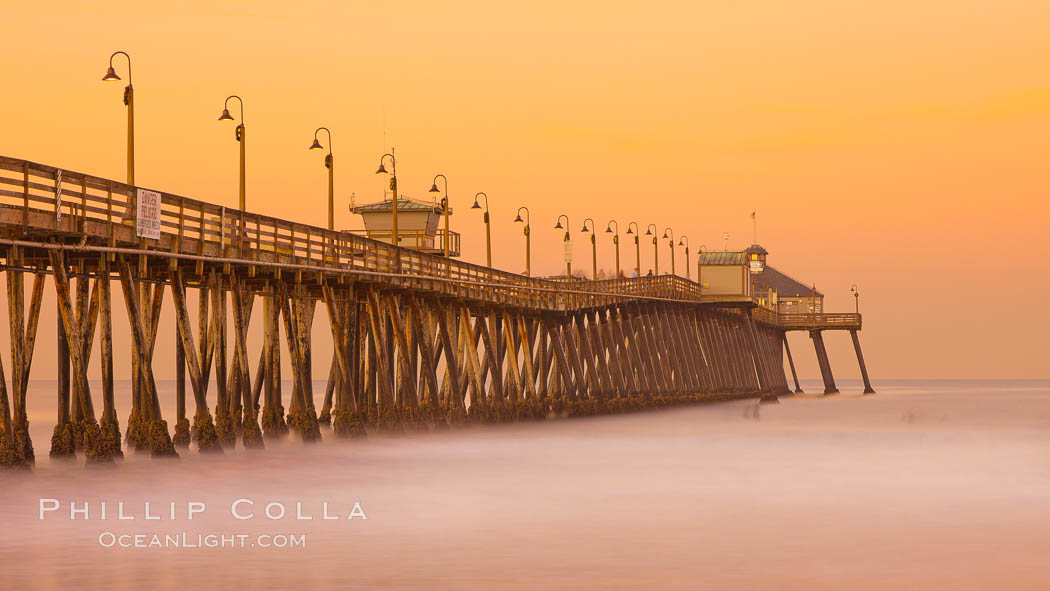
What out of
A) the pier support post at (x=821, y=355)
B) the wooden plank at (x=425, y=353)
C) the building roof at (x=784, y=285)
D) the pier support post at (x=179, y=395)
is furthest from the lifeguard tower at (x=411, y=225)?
the building roof at (x=784, y=285)

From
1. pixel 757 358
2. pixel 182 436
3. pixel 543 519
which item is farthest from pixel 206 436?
pixel 757 358

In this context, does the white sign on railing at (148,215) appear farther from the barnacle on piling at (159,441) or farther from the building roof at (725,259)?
the building roof at (725,259)

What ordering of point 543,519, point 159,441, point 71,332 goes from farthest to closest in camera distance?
point 159,441 → point 71,332 → point 543,519

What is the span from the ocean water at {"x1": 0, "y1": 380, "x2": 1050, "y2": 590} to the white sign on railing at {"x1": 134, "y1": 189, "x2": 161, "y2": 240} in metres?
4.07

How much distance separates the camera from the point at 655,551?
18.5m

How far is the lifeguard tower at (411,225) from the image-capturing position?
182 feet

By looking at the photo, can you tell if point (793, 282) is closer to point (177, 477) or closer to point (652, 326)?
point (652, 326)

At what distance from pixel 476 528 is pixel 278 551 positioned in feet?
12.4

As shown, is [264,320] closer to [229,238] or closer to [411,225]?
[229,238]

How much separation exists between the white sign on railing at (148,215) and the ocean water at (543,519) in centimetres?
407

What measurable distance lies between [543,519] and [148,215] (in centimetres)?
975

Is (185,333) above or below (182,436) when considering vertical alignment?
above

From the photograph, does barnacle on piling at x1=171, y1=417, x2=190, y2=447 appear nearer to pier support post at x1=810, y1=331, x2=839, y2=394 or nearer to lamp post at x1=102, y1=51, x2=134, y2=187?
Answer: lamp post at x1=102, y1=51, x2=134, y2=187

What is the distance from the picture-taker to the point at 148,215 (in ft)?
88.6
